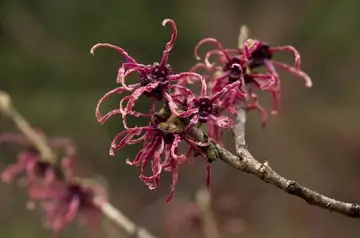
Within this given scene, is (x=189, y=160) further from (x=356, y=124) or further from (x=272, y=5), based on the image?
(x=272, y=5)

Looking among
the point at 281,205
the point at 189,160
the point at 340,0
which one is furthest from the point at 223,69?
the point at 340,0


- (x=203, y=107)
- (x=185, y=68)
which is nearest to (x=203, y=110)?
(x=203, y=107)

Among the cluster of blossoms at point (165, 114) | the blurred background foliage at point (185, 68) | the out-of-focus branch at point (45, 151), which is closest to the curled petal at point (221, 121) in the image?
the cluster of blossoms at point (165, 114)

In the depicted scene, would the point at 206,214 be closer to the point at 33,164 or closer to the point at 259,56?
the point at 33,164

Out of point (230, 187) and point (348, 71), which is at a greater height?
point (348, 71)

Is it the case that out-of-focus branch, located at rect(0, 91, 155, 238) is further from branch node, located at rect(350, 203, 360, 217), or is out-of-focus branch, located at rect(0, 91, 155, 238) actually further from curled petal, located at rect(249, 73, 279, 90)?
branch node, located at rect(350, 203, 360, 217)
